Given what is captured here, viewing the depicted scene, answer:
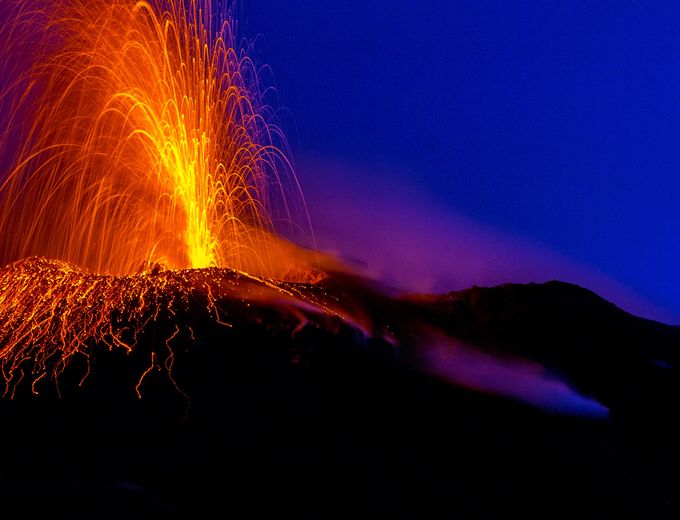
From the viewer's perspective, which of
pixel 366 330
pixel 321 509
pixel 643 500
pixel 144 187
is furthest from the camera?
pixel 144 187

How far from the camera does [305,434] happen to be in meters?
7.06

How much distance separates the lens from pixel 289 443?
6.87 metres

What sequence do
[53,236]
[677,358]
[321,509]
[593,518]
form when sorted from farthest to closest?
[53,236] < [677,358] < [593,518] < [321,509]

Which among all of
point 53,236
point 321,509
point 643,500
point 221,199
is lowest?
point 321,509

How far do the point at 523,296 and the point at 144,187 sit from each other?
1106 cm

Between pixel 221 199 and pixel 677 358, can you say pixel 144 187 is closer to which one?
pixel 221 199

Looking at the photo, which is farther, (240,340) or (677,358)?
(677,358)

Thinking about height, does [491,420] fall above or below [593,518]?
above

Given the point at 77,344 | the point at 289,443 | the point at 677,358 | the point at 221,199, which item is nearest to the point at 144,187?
the point at 221,199

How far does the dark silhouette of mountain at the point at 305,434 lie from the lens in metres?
6.04

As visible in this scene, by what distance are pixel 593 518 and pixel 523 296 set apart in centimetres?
667

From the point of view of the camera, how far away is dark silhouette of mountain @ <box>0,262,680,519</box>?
604cm

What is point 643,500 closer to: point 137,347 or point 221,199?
point 137,347

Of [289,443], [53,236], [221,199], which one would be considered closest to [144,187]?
[53,236]
